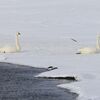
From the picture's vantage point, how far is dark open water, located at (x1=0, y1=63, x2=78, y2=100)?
15242 millimetres

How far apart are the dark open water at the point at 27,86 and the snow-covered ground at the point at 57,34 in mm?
368

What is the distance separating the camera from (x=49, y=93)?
15672mm

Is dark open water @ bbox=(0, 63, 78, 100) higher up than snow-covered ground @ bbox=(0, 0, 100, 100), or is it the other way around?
dark open water @ bbox=(0, 63, 78, 100)

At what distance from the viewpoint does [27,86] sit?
54.1 ft

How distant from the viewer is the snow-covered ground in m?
17.4

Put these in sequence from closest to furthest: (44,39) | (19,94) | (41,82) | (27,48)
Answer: (19,94) < (41,82) < (27,48) < (44,39)

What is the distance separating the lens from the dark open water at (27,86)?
15.2 metres

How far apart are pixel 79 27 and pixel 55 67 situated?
449 inches

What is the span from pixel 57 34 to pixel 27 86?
12.0m

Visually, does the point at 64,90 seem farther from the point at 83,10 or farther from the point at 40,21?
the point at 83,10

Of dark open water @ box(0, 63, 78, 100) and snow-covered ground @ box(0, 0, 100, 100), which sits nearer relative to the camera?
dark open water @ box(0, 63, 78, 100)

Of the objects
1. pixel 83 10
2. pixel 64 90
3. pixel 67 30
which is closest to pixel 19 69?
pixel 64 90

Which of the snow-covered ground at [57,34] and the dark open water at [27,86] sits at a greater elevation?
the dark open water at [27,86]

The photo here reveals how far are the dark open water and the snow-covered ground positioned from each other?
0.37 metres
